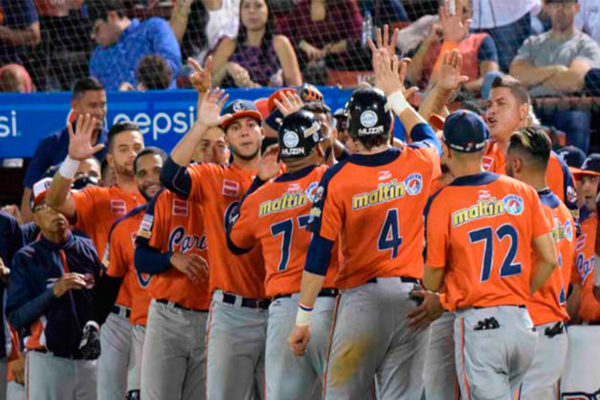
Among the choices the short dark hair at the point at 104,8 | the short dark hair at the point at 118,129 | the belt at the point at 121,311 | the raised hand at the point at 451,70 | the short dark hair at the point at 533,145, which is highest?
the raised hand at the point at 451,70

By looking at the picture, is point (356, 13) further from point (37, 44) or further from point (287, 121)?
point (287, 121)

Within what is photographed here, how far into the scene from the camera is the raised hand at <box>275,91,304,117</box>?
7.50 metres

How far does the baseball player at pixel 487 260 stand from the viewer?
6344 millimetres

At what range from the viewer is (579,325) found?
8062 millimetres

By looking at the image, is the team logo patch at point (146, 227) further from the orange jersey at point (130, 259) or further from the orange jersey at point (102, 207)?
the orange jersey at point (102, 207)

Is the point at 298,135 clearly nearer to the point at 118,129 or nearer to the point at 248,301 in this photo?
the point at 248,301

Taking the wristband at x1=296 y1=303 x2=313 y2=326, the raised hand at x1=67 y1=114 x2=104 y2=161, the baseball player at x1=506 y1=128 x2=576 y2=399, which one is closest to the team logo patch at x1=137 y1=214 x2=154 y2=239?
the raised hand at x1=67 y1=114 x2=104 y2=161

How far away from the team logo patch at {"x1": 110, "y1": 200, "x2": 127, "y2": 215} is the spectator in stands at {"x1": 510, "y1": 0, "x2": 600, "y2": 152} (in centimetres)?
365

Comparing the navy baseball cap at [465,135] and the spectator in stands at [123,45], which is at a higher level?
the navy baseball cap at [465,135]

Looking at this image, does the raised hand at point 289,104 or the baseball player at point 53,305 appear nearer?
the raised hand at point 289,104

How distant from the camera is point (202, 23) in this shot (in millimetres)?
12359

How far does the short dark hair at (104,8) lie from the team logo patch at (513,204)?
21.5ft

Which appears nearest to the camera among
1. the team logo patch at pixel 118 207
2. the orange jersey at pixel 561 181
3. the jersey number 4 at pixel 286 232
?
the jersey number 4 at pixel 286 232

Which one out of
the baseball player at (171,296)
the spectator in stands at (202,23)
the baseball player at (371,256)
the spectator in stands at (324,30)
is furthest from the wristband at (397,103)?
the spectator in stands at (202,23)
